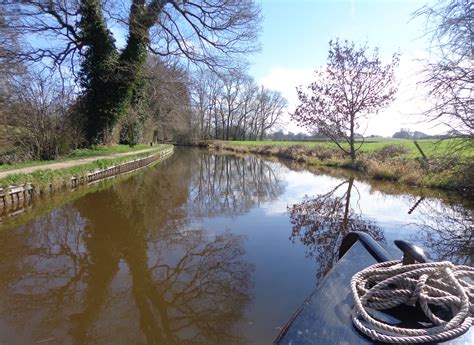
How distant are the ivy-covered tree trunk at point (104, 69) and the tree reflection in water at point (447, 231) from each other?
629 inches

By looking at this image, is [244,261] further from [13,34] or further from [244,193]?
[13,34]

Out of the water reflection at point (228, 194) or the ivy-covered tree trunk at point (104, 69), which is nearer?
the water reflection at point (228, 194)

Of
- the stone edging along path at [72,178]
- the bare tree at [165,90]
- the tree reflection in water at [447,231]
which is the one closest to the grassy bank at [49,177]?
the stone edging along path at [72,178]

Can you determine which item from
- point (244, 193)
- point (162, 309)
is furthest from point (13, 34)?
point (162, 309)

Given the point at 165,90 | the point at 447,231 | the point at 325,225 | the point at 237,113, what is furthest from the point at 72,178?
the point at 237,113

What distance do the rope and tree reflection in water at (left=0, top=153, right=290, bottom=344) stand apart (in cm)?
166

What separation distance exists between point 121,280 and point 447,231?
643 centimetres

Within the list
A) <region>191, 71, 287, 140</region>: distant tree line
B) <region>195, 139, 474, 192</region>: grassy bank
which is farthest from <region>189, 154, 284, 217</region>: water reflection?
<region>191, 71, 287, 140</region>: distant tree line

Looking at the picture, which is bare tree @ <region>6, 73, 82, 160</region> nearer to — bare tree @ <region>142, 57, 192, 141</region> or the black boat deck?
bare tree @ <region>142, 57, 192, 141</region>

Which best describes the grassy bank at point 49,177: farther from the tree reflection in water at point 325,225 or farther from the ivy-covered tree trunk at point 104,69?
the tree reflection in water at point 325,225

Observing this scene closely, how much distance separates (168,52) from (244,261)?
1421 centimetres

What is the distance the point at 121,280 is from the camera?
3551 mm

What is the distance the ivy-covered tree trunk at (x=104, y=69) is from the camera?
16.0 metres

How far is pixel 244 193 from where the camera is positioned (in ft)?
32.7
